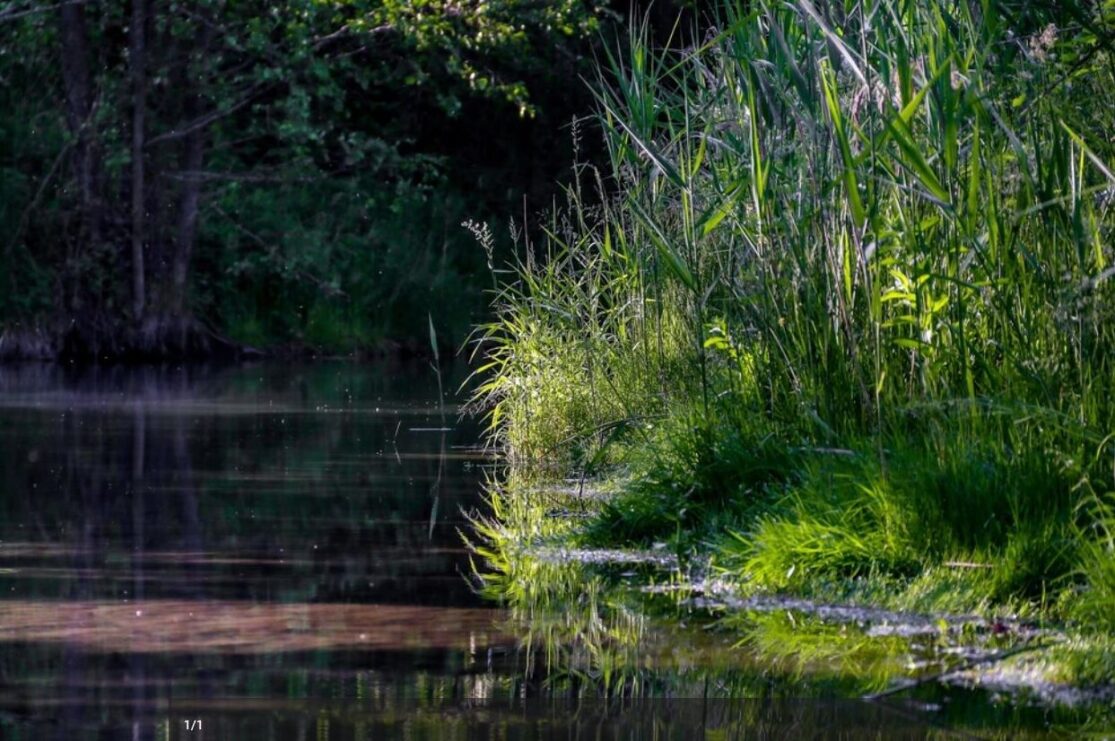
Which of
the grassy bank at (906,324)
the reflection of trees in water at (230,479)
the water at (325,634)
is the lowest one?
the reflection of trees in water at (230,479)

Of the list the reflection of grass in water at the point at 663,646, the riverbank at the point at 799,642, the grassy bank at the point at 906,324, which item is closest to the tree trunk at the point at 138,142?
the grassy bank at the point at 906,324

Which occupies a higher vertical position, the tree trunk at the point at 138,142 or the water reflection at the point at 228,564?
the tree trunk at the point at 138,142

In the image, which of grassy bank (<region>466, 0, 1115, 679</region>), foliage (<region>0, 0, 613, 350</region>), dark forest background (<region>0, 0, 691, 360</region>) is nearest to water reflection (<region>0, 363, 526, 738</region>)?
grassy bank (<region>466, 0, 1115, 679</region>)

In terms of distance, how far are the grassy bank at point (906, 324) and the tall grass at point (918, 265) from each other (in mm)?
11

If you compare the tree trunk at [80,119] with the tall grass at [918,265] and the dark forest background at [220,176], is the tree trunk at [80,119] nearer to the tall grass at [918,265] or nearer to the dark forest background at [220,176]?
the dark forest background at [220,176]

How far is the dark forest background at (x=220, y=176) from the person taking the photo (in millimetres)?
17734

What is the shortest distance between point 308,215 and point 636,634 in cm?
1652

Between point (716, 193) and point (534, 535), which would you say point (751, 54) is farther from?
point (534, 535)

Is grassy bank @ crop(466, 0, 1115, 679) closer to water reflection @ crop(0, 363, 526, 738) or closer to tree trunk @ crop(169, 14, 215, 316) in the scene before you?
water reflection @ crop(0, 363, 526, 738)

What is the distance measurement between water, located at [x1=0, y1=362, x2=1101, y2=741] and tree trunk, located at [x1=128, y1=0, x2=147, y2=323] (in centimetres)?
997

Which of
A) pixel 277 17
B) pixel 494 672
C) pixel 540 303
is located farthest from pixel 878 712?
pixel 277 17

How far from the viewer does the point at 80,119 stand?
18.1 m

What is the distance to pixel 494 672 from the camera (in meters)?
3.95

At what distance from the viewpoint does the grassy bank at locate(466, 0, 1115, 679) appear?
4.52 m
